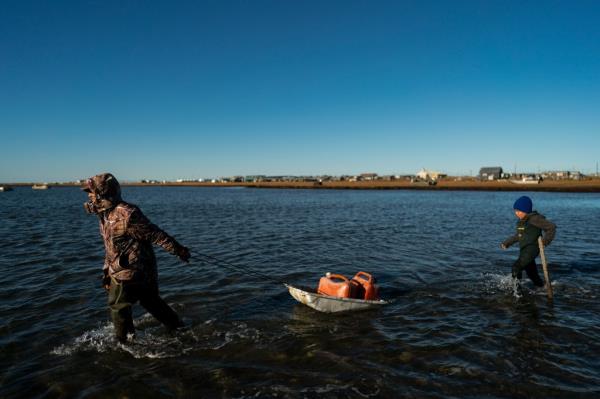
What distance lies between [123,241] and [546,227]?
1030 centimetres

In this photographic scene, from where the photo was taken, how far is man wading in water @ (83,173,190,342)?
239 inches

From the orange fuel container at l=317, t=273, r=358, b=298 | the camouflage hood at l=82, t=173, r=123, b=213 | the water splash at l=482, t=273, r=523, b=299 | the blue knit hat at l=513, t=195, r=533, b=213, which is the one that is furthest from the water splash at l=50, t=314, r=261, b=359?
the blue knit hat at l=513, t=195, r=533, b=213

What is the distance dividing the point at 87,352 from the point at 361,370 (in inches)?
217

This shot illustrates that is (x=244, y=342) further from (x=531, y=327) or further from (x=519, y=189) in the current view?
(x=519, y=189)

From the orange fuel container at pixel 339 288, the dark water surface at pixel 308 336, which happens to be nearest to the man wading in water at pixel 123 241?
the dark water surface at pixel 308 336

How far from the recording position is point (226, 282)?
11484mm

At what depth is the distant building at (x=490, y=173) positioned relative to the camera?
158m

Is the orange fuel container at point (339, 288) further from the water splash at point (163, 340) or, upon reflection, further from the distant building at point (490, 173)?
the distant building at point (490, 173)

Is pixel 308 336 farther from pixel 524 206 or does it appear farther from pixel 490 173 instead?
pixel 490 173

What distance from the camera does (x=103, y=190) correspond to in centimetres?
607

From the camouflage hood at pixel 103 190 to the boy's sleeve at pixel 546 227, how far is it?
10.4 m

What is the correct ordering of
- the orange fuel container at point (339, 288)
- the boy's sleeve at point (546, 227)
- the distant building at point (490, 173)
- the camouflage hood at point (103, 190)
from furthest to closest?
the distant building at point (490, 173) → the boy's sleeve at point (546, 227) → the orange fuel container at point (339, 288) → the camouflage hood at point (103, 190)

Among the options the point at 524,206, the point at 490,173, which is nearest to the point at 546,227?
the point at 524,206

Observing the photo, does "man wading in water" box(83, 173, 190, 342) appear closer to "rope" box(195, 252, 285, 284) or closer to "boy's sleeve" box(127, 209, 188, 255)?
"boy's sleeve" box(127, 209, 188, 255)
